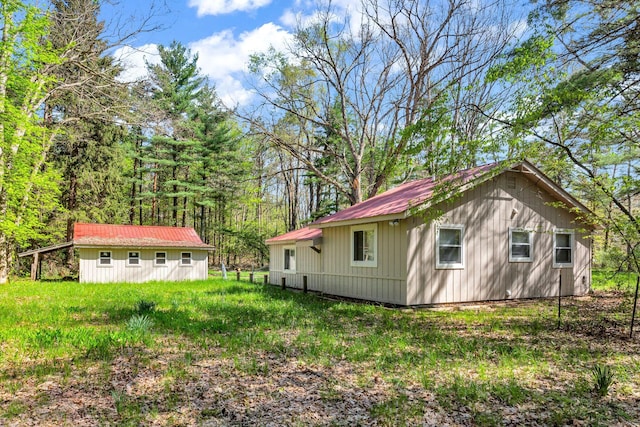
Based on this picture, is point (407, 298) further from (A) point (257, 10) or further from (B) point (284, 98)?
(B) point (284, 98)

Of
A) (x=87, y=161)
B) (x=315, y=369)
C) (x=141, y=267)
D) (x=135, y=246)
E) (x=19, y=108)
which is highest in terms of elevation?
(x=19, y=108)

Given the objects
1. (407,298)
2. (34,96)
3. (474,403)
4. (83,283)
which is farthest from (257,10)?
(474,403)

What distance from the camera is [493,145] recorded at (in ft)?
26.2

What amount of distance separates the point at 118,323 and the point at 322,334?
4.62 meters

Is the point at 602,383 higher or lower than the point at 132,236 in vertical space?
lower

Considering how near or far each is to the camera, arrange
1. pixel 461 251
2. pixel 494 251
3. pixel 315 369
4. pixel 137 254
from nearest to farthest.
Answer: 1. pixel 315 369
2. pixel 461 251
3. pixel 494 251
4. pixel 137 254

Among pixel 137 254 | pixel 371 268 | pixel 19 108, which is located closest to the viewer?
pixel 371 268

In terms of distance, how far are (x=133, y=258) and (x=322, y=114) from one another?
46.2ft

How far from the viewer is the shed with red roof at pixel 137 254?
1970 centimetres

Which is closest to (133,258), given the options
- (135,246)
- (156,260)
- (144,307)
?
(135,246)

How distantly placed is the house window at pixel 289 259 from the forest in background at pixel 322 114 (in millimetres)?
4061

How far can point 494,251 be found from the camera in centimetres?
1232

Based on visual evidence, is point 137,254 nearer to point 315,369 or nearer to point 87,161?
point 87,161

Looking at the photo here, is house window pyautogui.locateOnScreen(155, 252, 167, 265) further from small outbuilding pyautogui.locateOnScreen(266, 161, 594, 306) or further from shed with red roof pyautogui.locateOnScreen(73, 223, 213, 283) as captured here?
small outbuilding pyautogui.locateOnScreen(266, 161, 594, 306)
